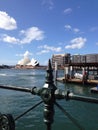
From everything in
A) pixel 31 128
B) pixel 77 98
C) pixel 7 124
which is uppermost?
pixel 77 98

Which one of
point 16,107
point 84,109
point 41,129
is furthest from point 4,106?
point 41,129

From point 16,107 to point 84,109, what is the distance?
6295mm

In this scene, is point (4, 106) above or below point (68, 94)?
below

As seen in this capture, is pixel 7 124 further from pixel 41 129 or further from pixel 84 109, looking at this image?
pixel 84 109

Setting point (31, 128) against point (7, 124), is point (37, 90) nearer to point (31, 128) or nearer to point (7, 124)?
point (7, 124)

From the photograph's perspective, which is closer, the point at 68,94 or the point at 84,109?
the point at 68,94

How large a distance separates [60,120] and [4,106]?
26.8 feet

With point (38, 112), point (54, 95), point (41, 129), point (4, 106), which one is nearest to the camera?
point (54, 95)

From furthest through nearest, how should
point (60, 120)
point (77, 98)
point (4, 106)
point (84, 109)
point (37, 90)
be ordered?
point (4, 106)
point (84, 109)
point (60, 120)
point (37, 90)
point (77, 98)

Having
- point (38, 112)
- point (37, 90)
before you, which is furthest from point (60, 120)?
point (37, 90)

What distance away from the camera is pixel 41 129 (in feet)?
49.7

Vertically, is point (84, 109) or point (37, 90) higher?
point (37, 90)

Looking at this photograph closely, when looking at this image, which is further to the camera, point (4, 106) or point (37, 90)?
point (4, 106)

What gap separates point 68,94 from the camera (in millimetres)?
2838
